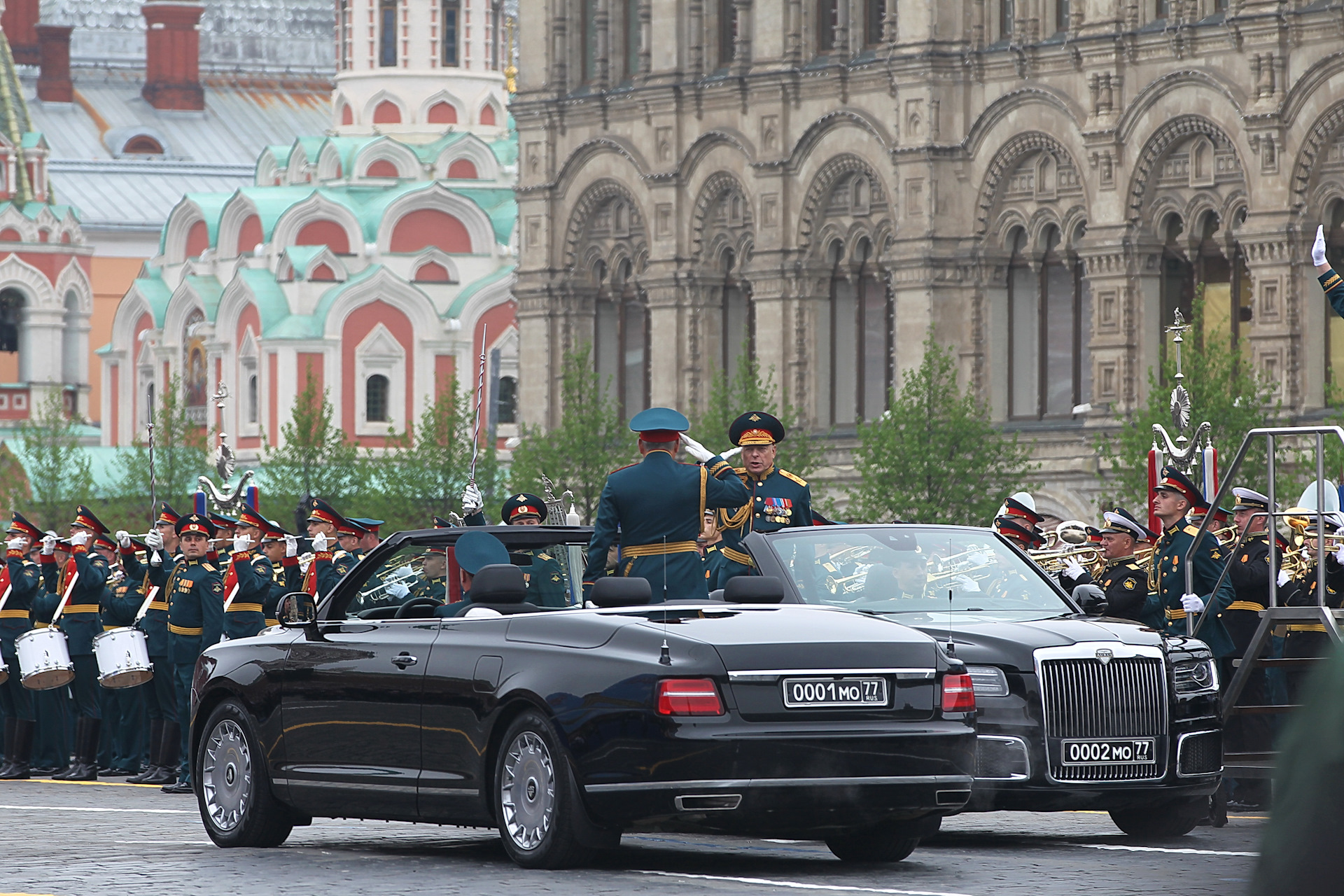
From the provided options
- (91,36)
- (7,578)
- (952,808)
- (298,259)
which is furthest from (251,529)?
(91,36)

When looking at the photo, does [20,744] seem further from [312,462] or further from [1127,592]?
[312,462]

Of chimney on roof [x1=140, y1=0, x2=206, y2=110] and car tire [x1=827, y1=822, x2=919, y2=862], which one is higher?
chimney on roof [x1=140, y1=0, x2=206, y2=110]

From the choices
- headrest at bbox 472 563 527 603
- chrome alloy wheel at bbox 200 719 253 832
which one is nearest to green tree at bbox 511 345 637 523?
chrome alloy wheel at bbox 200 719 253 832

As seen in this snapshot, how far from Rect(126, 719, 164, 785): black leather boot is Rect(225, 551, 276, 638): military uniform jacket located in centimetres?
122

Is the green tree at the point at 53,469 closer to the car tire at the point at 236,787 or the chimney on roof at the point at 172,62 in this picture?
the chimney on roof at the point at 172,62

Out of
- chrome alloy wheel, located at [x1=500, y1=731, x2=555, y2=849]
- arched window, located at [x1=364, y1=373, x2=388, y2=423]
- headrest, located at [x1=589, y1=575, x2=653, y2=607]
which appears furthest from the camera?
arched window, located at [x1=364, y1=373, x2=388, y2=423]

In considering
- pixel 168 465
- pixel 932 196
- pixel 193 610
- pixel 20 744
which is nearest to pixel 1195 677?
pixel 193 610

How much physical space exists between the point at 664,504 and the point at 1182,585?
3146 millimetres

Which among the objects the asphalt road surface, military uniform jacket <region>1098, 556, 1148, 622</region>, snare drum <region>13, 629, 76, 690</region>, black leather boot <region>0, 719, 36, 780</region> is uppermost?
military uniform jacket <region>1098, 556, 1148, 622</region>

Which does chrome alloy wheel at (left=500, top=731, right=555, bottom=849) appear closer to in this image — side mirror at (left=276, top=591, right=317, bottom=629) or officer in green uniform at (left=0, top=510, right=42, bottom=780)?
side mirror at (left=276, top=591, right=317, bottom=629)

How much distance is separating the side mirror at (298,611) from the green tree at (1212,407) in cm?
2439

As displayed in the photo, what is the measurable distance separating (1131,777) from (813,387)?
35.0m

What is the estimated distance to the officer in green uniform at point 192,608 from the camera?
17.4m

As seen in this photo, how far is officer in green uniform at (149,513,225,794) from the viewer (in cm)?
1742
